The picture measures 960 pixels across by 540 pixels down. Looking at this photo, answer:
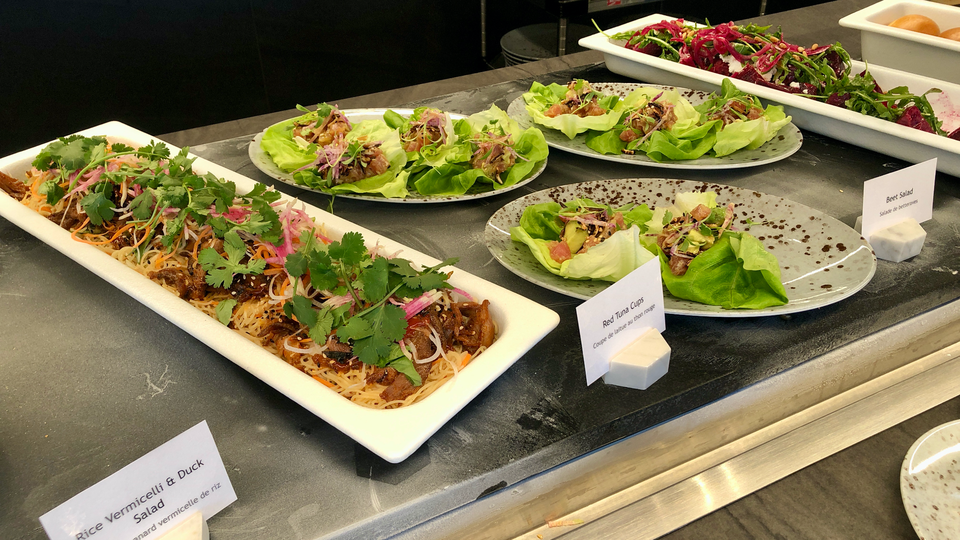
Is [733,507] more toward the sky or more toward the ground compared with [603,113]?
more toward the ground

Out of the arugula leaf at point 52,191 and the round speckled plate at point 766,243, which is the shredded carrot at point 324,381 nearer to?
the round speckled plate at point 766,243

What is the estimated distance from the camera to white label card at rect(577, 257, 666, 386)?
42.3 inches

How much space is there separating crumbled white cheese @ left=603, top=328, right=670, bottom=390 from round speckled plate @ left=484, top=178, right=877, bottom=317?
13cm

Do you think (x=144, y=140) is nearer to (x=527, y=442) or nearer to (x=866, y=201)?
(x=527, y=442)

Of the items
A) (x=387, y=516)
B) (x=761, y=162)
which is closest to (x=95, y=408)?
(x=387, y=516)

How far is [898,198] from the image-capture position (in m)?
1.53

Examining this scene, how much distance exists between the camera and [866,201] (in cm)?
146

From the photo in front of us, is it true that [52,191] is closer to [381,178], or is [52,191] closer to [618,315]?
[381,178]

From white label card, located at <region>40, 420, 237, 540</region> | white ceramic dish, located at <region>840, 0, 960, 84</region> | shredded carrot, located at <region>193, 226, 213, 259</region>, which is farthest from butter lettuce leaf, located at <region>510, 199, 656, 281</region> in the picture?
white ceramic dish, located at <region>840, 0, 960, 84</region>

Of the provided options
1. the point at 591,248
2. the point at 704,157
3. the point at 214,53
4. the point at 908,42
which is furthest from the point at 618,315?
the point at 214,53

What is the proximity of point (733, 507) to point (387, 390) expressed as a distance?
2.05 feet

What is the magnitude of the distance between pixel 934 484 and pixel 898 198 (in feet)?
2.48

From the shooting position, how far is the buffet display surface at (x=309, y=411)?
38.1 inches

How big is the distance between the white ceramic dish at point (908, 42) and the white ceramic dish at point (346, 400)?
193cm
